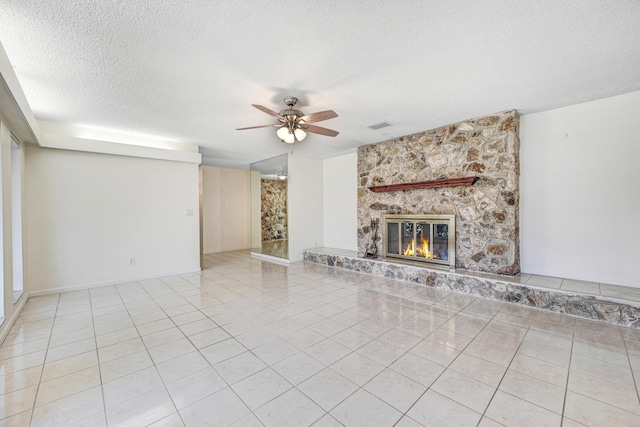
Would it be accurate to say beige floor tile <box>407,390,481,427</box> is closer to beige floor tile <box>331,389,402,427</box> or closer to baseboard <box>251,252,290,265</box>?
beige floor tile <box>331,389,402,427</box>

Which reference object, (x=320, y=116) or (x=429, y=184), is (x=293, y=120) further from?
(x=429, y=184)

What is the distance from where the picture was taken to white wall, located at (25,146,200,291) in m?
3.82

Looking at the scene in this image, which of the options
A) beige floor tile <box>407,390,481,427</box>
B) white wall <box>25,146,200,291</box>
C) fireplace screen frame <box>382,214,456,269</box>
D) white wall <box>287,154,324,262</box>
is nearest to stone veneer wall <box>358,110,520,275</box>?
fireplace screen frame <box>382,214,456,269</box>

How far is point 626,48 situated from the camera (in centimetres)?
222

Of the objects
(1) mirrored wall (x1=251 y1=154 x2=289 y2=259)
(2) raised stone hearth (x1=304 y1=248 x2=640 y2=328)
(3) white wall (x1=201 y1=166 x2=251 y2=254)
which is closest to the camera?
(2) raised stone hearth (x1=304 y1=248 x2=640 y2=328)

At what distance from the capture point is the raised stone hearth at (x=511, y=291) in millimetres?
2695

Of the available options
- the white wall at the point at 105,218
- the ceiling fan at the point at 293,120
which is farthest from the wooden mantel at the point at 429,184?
the white wall at the point at 105,218

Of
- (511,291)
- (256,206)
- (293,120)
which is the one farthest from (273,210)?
(511,291)

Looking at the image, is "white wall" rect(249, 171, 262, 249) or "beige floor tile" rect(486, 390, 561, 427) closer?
"beige floor tile" rect(486, 390, 561, 427)

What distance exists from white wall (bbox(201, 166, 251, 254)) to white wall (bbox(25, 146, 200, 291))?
2.27m

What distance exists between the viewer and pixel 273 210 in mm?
7652

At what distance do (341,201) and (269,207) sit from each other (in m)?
2.39

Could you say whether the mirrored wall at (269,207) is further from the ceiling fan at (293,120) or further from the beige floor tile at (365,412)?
the beige floor tile at (365,412)

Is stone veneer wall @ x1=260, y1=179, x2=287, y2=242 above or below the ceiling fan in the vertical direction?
below
